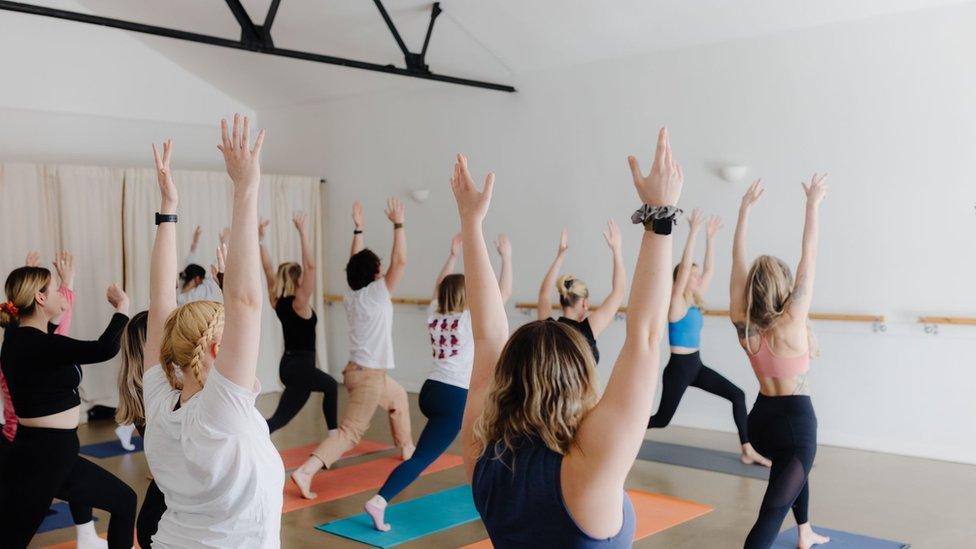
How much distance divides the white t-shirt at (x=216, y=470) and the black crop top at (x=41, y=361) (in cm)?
141

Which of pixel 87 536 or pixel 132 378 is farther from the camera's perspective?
pixel 87 536

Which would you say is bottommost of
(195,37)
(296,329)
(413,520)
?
(413,520)

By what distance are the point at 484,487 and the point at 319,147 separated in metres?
7.98

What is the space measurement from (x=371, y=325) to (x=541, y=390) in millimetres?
3641

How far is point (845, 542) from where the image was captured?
399 centimetres

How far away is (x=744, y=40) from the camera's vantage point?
614 centimetres

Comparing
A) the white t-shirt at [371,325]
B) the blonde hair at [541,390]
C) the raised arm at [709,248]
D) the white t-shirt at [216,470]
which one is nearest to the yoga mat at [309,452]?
the white t-shirt at [371,325]

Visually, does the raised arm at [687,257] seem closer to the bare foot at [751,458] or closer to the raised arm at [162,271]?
the bare foot at [751,458]

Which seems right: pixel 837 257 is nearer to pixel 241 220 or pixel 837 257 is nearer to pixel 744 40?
pixel 744 40

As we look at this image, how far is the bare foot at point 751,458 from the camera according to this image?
5.41m

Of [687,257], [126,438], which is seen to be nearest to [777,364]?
[687,257]

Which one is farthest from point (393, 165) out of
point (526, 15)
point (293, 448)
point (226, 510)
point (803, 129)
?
point (226, 510)

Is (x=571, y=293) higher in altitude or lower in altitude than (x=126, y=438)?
higher

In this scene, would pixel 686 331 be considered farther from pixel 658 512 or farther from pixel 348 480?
pixel 348 480
